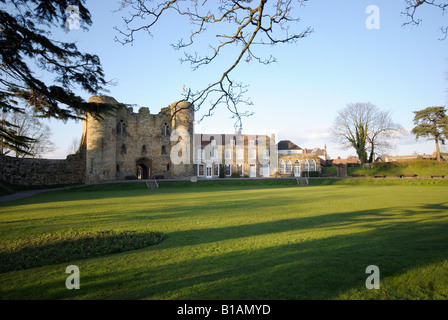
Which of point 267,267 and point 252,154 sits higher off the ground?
point 252,154

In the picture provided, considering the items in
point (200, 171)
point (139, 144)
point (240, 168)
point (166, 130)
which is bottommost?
point (200, 171)

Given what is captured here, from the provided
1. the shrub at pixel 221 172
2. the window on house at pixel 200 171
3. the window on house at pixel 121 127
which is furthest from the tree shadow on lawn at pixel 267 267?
the window on house at pixel 200 171

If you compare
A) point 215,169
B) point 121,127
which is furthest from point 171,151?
point 215,169

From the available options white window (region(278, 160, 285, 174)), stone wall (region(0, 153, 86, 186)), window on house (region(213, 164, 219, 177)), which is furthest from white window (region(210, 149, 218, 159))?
stone wall (region(0, 153, 86, 186))

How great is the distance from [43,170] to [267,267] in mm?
31246

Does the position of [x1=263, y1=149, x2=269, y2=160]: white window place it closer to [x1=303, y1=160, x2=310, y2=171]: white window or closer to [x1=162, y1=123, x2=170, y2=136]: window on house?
[x1=303, y1=160, x2=310, y2=171]: white window

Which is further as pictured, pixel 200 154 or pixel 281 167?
pixel 281 167

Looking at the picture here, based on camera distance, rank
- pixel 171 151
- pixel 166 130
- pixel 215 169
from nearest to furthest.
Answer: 1. pixel 171 151
2. pixel 166 130
3. pixel 215 169

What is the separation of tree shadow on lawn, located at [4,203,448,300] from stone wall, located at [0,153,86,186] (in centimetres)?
2732

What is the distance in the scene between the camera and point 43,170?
2772 cm

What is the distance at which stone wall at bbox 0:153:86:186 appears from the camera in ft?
83.0

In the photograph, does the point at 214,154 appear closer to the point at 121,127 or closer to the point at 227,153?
the point at 227,153
